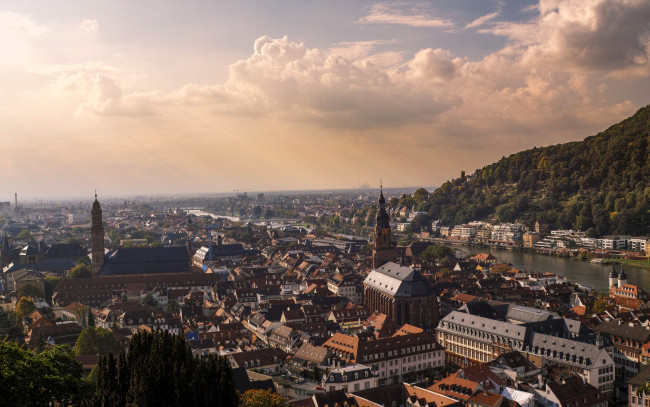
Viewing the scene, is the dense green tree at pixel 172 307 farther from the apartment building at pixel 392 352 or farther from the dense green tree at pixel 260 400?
the dense green tree at pixel 260 400

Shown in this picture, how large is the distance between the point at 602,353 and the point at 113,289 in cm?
5755

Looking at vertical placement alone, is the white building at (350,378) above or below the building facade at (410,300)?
below

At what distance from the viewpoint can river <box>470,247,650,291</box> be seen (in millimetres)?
85956

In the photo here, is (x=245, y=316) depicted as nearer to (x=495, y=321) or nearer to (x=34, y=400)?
(x=495, y=321)

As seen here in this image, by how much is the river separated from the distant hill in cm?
1854

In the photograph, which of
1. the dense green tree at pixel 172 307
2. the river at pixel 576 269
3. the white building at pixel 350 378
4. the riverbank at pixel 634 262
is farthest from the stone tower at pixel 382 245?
the riverbank at pixel 634 262

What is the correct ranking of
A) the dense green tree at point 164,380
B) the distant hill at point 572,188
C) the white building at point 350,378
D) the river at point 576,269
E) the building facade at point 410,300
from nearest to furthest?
the dense green tree at point 164,380, the white building at point 350,378, the building facade at point 410,300, the river at point 576,269, the distant hill at point 572,188

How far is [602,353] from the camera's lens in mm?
41156

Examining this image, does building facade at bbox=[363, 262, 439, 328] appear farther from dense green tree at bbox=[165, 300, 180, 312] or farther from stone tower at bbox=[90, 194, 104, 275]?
stone tower at bbox=[90, 194, 104, 275]

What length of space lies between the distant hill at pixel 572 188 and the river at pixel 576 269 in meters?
18.5

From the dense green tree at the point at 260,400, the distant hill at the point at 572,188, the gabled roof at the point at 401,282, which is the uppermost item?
the distant hill at the point at 572,188

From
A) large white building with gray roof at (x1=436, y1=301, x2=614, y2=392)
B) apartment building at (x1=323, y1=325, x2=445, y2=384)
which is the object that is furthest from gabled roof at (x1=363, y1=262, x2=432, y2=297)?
apartment building at (x1=323, y1=325, x2=445, y2=384)

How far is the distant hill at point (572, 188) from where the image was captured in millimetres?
133413

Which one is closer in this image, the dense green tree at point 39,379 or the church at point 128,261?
the dense green tree at point 39,379
